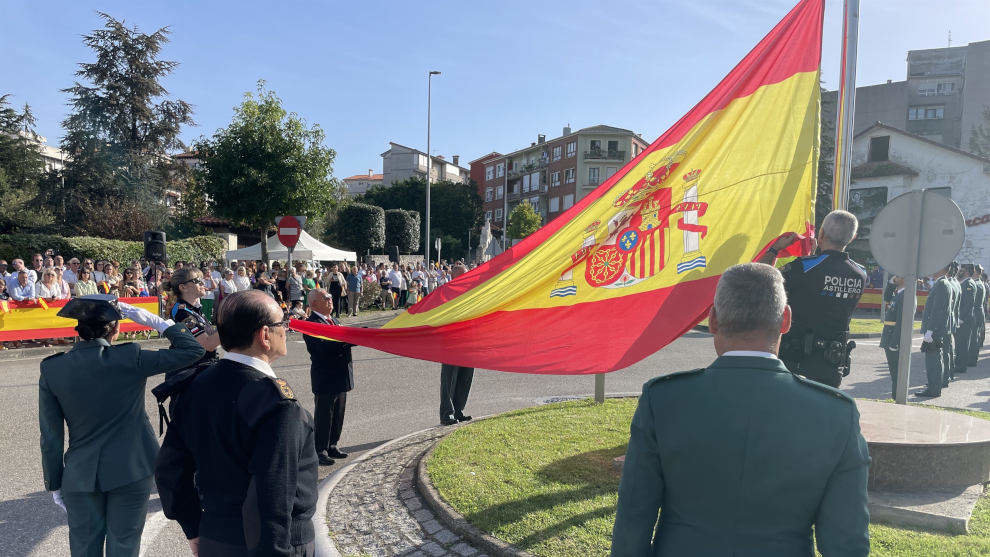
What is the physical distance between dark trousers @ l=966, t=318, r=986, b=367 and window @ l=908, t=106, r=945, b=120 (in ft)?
176

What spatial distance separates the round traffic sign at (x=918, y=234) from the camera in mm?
4992

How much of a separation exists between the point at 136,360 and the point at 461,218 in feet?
204

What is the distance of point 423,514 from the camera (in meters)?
4.41

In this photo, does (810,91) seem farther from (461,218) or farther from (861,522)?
(461,218)

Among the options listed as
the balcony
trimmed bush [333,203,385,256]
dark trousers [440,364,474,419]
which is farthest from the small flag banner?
the balcony

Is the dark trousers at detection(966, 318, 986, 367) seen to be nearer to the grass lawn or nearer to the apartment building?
the grass lawn

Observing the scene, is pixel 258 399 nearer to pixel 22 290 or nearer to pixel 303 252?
pixel 22 290

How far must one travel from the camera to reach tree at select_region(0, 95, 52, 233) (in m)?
26.3

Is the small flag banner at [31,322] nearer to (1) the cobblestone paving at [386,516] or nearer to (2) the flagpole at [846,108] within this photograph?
(1) the cobblestone paving at [386,516]

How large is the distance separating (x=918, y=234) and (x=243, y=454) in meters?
5.68

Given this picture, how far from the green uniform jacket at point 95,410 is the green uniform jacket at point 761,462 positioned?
2718 mm

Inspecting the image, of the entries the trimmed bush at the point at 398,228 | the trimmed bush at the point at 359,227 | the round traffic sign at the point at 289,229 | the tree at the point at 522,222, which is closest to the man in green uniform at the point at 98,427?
the round traffic sign at the point at 289,229

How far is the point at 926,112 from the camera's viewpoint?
54375 mm

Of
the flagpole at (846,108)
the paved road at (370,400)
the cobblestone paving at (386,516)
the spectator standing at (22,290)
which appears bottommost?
the paved road at (370,400)
